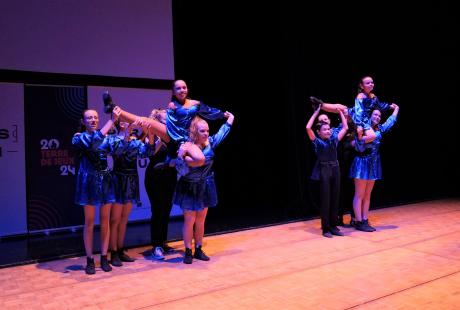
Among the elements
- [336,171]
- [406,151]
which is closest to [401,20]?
[406,151]

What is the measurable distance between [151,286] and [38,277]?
1.03 m

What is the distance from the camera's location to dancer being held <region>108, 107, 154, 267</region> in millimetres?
4020

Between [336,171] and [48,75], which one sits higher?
[48,75]

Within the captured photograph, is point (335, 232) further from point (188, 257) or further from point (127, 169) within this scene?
point (127, 169)

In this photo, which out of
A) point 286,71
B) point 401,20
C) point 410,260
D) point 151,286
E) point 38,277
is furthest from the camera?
point 401,20

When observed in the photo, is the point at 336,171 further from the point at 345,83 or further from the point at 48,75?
the point at 48,75

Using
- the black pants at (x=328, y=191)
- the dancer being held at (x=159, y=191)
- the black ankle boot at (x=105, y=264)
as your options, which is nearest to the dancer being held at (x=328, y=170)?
the black pants at (x=328, y=191)

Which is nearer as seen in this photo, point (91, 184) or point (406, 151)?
point (91, 184)

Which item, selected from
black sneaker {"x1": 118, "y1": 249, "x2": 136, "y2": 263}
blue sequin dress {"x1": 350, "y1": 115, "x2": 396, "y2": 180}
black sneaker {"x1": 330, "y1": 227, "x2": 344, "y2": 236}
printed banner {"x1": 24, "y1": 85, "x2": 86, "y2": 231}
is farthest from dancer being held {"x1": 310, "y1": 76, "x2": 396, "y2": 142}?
printed banner {"x1": 24, "y1": 85, "x2": 86, "y2": 231}

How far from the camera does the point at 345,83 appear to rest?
714cm

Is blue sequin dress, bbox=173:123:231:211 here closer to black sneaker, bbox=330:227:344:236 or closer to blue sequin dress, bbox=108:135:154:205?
blue sequin dress, bbox=108:135:154:205

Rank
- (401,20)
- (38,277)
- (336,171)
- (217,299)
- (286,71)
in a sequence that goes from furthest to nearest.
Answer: (401,20) → (286,71) → (336,171) → (38,277) → (217,299)

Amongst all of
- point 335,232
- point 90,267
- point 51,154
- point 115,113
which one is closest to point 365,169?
point 335,232

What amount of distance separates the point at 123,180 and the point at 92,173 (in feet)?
1.02
